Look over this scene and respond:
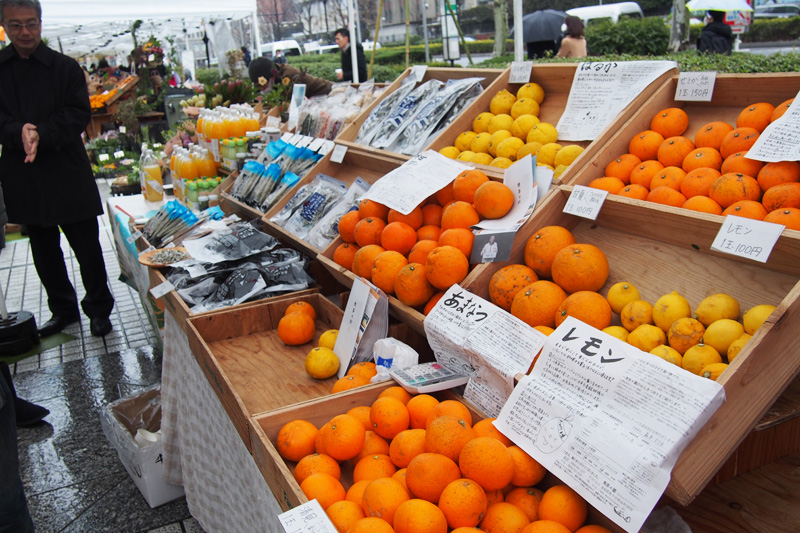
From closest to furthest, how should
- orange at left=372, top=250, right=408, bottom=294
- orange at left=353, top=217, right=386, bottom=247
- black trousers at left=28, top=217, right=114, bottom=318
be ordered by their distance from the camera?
orange at left=372, top=250, right=408, bottom=294
orange at left=353, top=217, right=386, bottom=247
black trousers at left=28, top=217, right=114, bottom=318

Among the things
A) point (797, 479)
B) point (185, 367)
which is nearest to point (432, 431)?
point (797, 479)

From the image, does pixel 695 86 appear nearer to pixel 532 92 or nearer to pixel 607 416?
pixel 532 92

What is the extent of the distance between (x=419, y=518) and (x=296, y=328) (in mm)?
1245

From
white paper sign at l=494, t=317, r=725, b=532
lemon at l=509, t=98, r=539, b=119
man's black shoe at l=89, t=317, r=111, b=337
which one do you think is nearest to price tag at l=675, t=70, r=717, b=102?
lemon at l=509, t=98, r=539, b=119

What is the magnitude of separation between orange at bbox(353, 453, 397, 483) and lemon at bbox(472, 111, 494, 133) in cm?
153

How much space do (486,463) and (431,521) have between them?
0.16 meters

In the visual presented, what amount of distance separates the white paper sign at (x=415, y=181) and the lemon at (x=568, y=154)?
319 millimetres

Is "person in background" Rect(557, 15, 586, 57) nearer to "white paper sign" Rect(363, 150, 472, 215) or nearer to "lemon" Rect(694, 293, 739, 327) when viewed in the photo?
"white paper sign" Rect(363, 150, 472, 215)

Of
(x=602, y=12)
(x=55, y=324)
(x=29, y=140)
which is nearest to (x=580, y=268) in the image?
(x=29, y=140)

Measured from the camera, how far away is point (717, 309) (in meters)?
1.37

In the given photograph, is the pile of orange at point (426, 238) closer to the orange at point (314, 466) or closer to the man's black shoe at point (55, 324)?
the orange at point (314, 466)

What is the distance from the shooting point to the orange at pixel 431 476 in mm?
1229

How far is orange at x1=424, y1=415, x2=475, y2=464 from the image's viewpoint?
4.27 feet

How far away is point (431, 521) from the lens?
114cm
